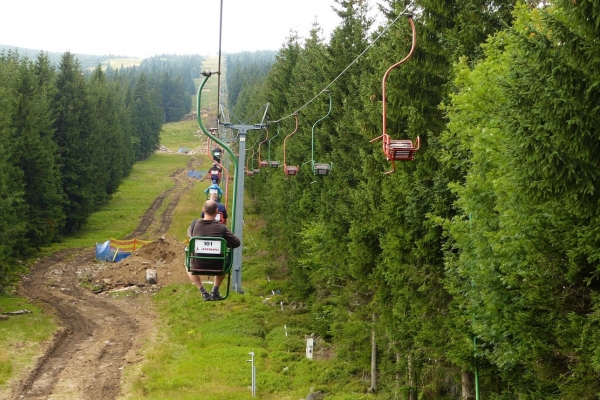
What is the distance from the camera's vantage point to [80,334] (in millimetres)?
26766

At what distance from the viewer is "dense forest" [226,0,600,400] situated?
7.23 metres

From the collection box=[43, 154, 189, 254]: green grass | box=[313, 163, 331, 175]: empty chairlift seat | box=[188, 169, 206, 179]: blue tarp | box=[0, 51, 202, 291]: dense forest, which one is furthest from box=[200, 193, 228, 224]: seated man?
box=[188, 169, 206, 179]: blue tarp

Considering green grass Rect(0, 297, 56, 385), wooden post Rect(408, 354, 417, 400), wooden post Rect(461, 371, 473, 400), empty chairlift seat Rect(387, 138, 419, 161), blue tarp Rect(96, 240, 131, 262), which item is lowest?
blue tarp Rect(96, 240, 131, 262)

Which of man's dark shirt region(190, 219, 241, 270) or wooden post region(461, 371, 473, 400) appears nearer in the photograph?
man's dark shirt region(190, 219, 241, 270)

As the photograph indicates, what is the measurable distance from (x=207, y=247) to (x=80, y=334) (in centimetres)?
1863

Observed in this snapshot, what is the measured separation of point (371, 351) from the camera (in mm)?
19969

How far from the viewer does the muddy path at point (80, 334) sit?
784 inches

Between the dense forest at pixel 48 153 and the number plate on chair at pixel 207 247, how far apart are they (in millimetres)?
22996

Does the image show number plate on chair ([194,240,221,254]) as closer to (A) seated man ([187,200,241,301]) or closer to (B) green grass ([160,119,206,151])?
(A) seated man ([187,200,241,301])

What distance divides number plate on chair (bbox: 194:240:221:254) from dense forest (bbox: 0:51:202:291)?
23.0 metres

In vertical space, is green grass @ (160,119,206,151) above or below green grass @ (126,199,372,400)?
above

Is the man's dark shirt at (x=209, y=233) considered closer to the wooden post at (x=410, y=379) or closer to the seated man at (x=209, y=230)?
the seated man at (x=209, y=230)

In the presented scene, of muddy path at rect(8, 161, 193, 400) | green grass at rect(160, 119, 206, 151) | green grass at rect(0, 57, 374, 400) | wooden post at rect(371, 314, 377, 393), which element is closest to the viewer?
wooden post at rect(371, 314, 377, 393)

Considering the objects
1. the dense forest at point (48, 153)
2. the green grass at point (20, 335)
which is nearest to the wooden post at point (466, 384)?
the green grass at point (20, 335)
